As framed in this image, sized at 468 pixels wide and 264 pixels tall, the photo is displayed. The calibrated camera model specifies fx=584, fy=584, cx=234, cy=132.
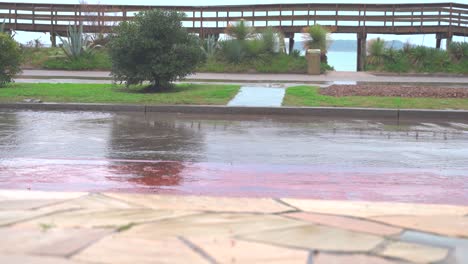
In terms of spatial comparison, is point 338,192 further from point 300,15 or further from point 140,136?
point 300,15

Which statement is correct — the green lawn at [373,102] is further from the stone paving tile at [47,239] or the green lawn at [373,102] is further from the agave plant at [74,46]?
the agave plant at [74,46]

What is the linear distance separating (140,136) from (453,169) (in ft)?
17.4

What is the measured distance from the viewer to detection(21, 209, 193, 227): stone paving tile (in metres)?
4.89

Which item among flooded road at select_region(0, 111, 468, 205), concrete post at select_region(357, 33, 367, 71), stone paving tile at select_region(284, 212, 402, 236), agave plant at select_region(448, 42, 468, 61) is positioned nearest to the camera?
stone paving tile at select_region(284, 212, 402, 236)

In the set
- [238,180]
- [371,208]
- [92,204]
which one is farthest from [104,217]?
[371,208]

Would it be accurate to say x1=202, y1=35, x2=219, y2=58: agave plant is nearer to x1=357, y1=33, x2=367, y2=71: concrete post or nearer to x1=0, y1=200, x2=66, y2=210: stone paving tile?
x1=357, y1=33, x2=367, y2=71: concrete post

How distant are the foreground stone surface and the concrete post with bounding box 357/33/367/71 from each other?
74.7 feet

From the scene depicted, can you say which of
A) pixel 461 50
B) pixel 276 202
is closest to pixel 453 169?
pixel 276 202

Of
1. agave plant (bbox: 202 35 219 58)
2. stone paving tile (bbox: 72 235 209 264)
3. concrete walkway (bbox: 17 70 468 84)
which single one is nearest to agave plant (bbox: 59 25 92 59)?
concrete walkway (bbox: 17 70 468 84)

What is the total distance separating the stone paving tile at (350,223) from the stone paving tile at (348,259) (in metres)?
0.60

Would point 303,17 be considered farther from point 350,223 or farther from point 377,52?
point 350,223

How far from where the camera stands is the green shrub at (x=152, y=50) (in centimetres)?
1628

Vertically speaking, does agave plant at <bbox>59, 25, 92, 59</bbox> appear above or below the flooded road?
above

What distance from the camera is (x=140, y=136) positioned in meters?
10.4
